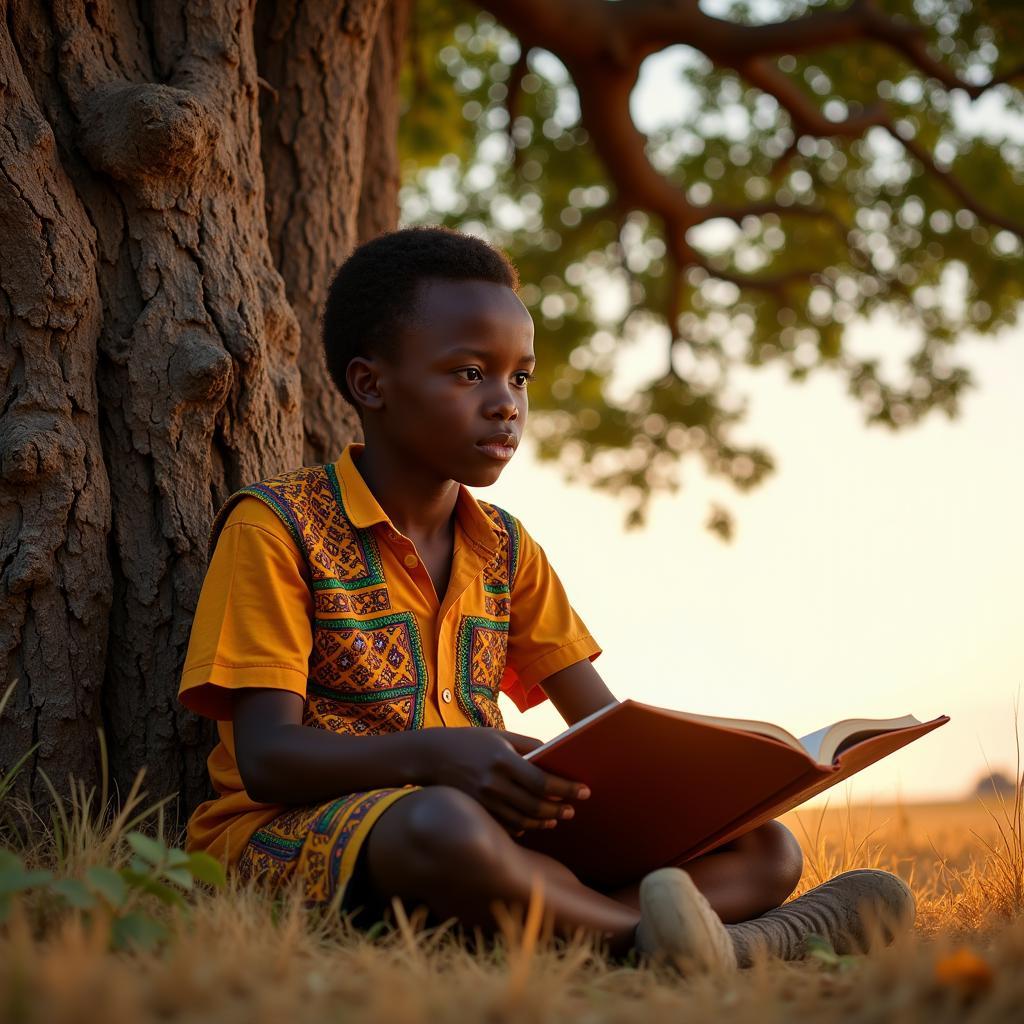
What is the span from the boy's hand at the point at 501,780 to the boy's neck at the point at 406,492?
0.73 m

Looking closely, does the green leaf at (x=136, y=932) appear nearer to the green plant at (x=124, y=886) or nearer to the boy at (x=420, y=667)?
the green plant at (x=124, y=886)

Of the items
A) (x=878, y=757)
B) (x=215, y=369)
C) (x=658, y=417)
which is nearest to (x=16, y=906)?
(x=215, y=369)

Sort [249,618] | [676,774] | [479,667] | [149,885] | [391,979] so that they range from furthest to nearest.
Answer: [479,667] → [249,618] → [676,774] → [149,885] → [391,979]

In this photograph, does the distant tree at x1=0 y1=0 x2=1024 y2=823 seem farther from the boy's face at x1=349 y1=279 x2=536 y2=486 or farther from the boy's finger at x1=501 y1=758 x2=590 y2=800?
the boy's finger at x1=501 y1=758 x2=590 y2=800

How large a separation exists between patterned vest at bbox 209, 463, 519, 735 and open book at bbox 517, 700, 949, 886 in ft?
1.36

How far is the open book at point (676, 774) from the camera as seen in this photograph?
200cm

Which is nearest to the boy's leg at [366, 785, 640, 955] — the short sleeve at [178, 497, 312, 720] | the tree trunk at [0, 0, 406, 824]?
the short sleeve at [178, 497, 312, 720]

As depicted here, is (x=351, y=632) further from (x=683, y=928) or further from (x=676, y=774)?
(x=683, y=928)

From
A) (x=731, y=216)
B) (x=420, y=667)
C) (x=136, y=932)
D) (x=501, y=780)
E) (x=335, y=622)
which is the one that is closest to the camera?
(x=136, y=932)

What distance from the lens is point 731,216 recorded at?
6926 mm

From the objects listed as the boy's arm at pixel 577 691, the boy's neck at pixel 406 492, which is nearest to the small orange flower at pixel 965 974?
the boy's arm at pixel 577 691

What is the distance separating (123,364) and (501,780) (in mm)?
1505

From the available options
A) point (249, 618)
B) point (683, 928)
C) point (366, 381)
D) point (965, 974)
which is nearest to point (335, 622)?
point (249, 618)

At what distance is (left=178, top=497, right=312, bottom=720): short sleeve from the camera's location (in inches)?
89.8
